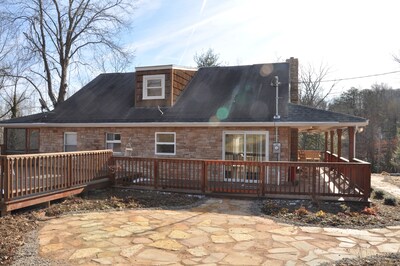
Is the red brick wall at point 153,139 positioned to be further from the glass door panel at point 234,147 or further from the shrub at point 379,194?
the shrub at point 379,194

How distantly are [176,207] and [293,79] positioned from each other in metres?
9.58

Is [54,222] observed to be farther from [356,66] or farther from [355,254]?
[356,66]

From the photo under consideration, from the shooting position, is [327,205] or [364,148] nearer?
[327,205]

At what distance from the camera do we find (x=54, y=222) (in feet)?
22.9

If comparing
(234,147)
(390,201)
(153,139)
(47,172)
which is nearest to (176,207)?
(47,172)

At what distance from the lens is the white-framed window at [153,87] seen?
14.6m

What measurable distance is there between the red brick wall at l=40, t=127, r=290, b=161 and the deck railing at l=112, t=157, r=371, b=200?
96 cm

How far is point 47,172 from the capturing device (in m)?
8.45

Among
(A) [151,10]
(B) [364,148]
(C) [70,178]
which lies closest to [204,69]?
(A) [151,10]

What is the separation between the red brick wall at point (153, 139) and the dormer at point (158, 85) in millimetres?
1655

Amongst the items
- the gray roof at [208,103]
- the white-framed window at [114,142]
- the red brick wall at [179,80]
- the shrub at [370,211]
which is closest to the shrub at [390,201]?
the shrub at [370,211]

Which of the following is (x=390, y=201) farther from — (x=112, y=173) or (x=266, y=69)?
(x=112, y=173)

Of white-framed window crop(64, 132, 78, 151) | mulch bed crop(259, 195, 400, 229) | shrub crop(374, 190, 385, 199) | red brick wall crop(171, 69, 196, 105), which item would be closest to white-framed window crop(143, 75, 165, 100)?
red brick wall crop(171, 69, 196, 105)

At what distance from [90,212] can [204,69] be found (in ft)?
35.5
